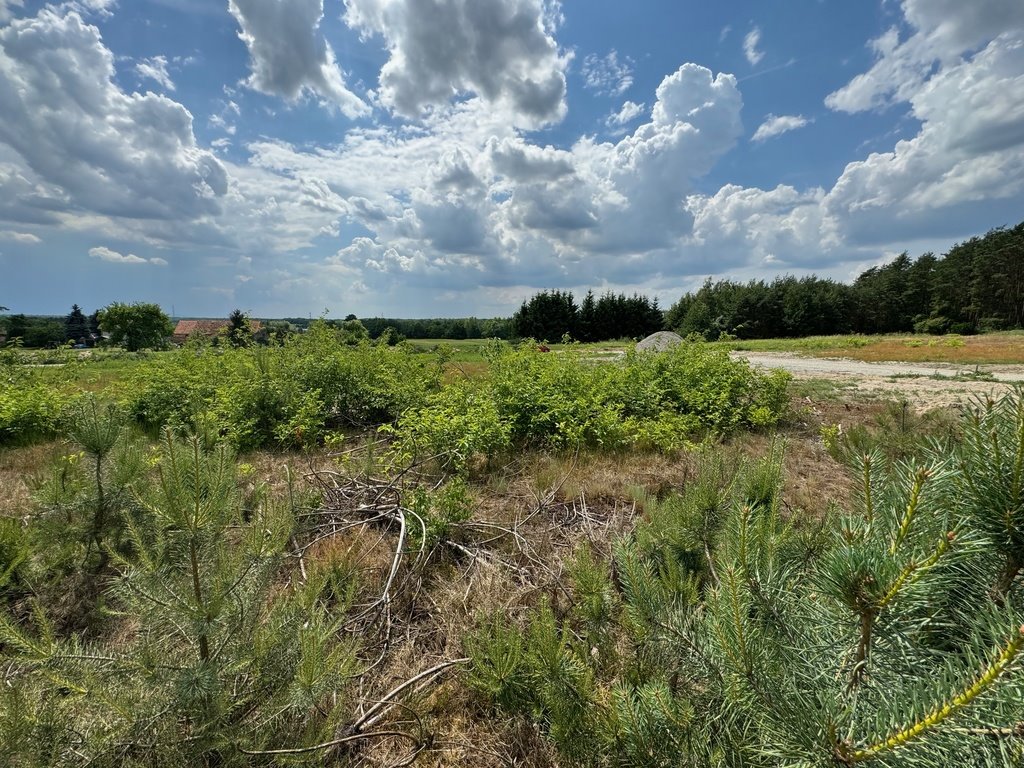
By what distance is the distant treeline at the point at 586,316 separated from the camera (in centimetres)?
5431

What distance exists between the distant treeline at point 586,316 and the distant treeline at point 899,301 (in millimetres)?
6207

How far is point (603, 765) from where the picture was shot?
1458 millimetres

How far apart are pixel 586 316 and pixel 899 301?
124ft

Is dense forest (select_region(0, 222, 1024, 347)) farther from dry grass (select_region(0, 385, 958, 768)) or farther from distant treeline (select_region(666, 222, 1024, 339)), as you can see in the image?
dry grass (select_region(0, 385, 958, 768))

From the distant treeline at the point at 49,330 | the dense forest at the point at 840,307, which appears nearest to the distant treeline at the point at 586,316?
the dense forest at the point at 840,307

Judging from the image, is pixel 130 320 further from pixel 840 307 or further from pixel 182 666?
pixel 840 307

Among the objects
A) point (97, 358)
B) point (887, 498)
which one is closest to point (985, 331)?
point (887, 498)

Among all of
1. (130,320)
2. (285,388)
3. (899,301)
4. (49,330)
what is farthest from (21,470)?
(899,301)

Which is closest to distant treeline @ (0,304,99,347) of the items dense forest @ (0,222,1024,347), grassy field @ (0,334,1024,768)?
dense forest @ (0,222,1024,347)

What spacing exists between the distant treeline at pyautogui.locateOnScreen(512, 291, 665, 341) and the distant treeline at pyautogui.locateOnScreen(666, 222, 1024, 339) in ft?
20.4

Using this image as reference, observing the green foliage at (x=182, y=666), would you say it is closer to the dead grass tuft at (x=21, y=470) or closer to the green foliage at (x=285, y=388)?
the dead grass tuft at (x=21, y=470)

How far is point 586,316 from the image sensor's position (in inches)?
2179

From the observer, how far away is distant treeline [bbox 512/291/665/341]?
178 ft

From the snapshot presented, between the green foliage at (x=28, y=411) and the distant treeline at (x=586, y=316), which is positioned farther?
the distant treeline at (x=586, y=316)
